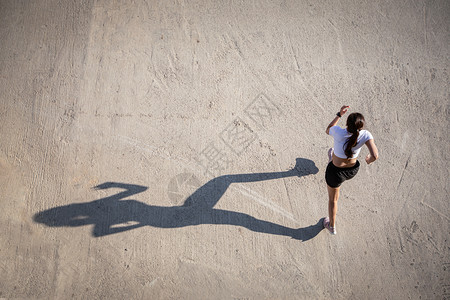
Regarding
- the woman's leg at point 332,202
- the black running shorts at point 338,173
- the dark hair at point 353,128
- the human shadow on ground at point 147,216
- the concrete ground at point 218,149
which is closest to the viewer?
the dark hair at point 353,128

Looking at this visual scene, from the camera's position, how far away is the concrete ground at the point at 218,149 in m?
3.86

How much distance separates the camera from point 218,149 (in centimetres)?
431

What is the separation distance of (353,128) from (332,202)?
1.18m

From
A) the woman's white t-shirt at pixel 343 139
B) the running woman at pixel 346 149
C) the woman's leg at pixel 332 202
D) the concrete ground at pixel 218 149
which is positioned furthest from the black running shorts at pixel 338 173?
the concrete ground at pixel 218 149

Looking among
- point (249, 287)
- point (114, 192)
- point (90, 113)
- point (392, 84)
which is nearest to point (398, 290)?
point (249, 287)

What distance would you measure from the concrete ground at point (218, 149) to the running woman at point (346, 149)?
75 cm

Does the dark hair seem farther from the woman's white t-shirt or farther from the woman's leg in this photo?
the woman's leg

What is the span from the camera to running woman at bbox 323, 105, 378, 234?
2.98 m

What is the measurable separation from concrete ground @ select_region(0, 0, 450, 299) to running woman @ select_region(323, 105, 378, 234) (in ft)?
2.45

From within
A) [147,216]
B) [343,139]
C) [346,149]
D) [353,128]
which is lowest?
[147,216]

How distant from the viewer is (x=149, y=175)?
13.8ft

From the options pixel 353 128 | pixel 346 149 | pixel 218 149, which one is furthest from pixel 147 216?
pixel 353 128

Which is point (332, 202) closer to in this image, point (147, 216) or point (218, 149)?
point (218, 149)

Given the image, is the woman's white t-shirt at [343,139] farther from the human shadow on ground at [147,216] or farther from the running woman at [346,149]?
the human shadow on ground at [147,216]
